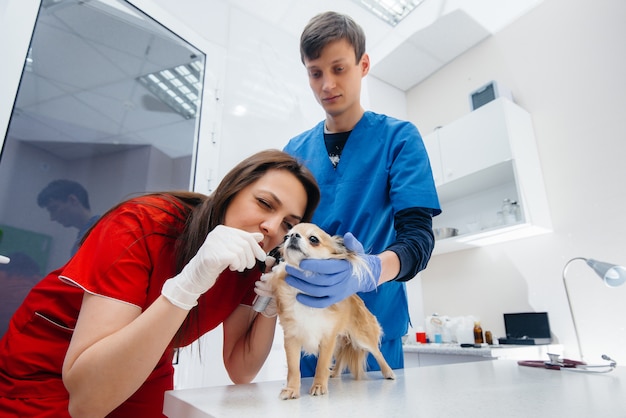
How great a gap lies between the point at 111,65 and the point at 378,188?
6.40 feet

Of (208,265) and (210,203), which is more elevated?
(210,203)

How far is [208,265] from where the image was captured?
714mm

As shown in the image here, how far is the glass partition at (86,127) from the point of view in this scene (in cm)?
163

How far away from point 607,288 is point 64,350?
2.78 metres

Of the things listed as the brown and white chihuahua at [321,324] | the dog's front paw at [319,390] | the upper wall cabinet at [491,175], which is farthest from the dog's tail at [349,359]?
the upper wall cabinet at [491,175]

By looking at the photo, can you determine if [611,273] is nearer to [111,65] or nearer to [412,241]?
[412,241]

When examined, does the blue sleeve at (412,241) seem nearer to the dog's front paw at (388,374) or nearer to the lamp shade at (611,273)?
the dog's front paw at (388,374)

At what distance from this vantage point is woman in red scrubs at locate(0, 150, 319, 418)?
662mm

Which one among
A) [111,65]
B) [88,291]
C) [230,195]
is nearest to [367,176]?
[230,195]

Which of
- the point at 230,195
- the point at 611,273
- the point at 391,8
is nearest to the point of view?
the point at 230,195

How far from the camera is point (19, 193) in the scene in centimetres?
162

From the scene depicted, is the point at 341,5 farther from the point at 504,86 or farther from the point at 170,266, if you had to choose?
the point at 170,266

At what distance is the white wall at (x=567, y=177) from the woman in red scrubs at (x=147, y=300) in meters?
2.17

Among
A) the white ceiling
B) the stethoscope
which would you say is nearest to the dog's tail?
the stethoscope
